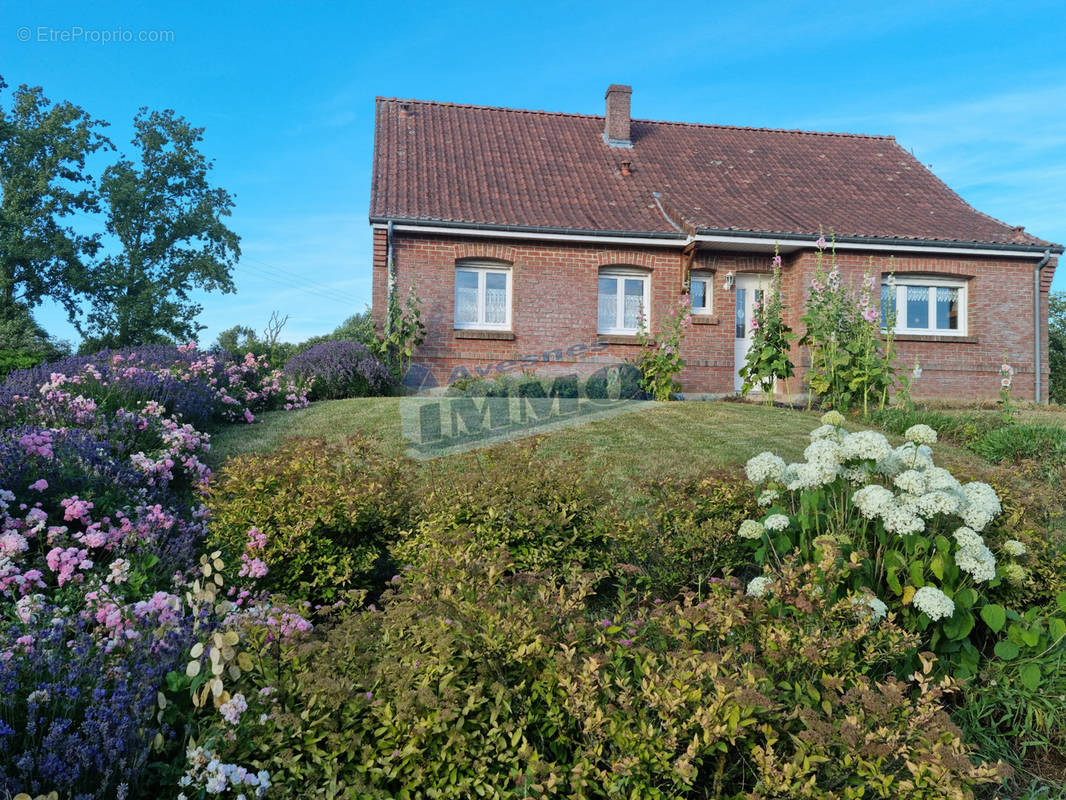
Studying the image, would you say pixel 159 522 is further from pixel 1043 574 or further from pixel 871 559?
pixel 1043 574

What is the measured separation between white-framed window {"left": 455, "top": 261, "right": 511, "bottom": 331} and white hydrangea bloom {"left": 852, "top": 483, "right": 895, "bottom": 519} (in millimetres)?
10807

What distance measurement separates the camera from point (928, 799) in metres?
2.09

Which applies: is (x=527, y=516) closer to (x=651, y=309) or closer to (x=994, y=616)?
(x=994, y=616)

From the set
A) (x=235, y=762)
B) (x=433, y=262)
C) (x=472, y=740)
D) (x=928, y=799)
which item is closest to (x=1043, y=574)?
(x=928, y=799)

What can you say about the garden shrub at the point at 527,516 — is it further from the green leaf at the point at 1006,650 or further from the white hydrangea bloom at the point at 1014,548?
the white hydrangea bloom at the point at 1014,548

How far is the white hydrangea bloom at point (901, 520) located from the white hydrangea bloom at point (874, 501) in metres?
0.03

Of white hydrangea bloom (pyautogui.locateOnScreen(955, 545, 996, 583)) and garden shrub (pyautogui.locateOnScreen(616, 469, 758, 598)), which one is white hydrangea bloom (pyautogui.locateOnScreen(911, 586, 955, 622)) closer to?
white hydrangea bloom (pyautogui.locateOnScreen(955, 545, 996, 583))

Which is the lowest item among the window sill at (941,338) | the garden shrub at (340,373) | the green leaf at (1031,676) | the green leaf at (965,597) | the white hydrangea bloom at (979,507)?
the green leaf at (1031,676)

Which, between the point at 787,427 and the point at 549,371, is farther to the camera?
the point at 549,371

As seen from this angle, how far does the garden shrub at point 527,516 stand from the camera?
3885 mm

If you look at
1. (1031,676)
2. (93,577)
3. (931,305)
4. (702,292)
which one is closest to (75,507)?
(93,577)

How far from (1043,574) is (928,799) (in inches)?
101

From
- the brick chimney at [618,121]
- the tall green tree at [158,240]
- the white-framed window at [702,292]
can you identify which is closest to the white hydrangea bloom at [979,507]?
the white-framed window at [702,292]

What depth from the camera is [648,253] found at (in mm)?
14297
